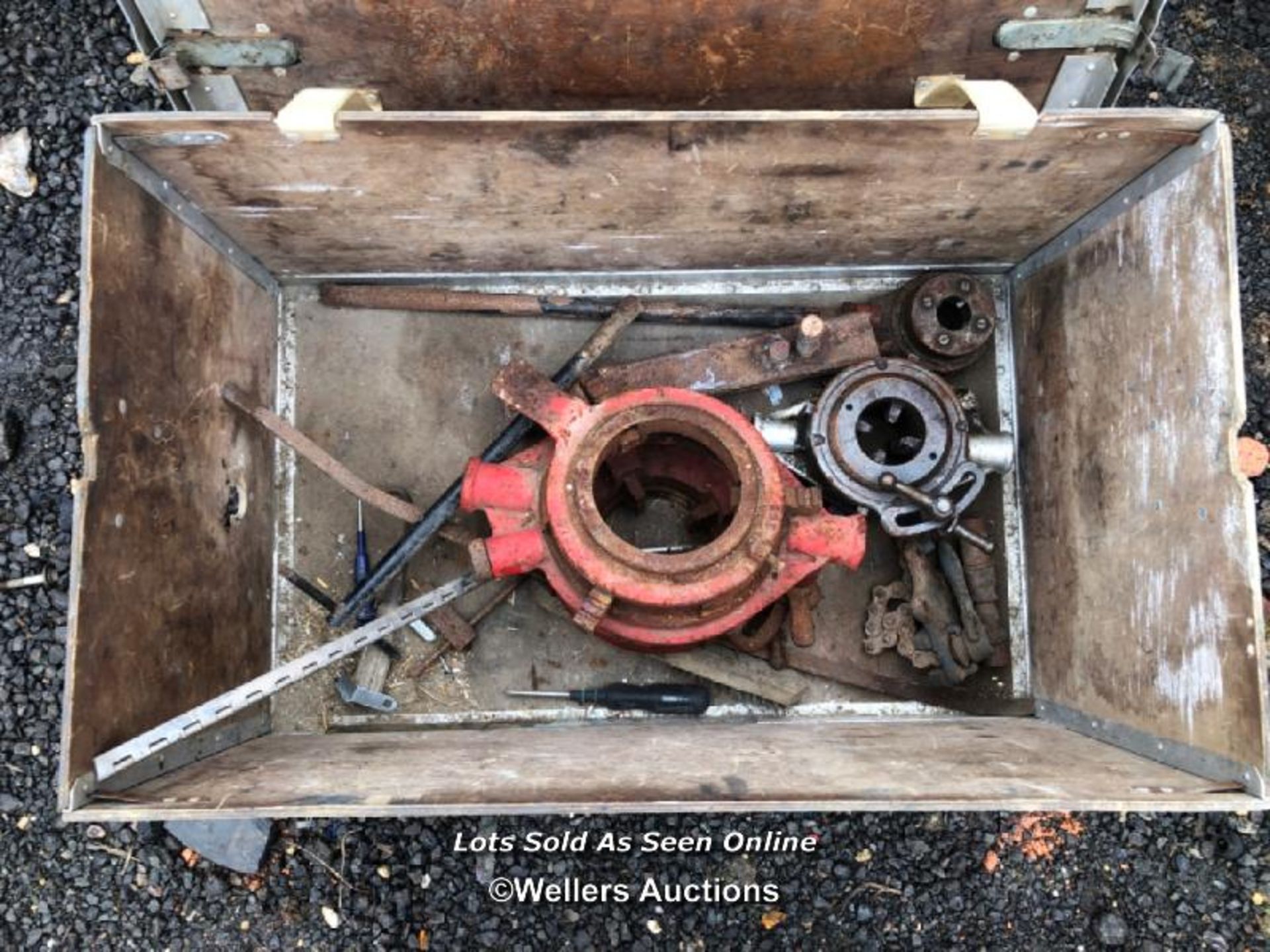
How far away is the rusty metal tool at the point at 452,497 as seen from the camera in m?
2.33

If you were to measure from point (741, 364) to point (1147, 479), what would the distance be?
0.88 meters

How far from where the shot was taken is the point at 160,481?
2033mm

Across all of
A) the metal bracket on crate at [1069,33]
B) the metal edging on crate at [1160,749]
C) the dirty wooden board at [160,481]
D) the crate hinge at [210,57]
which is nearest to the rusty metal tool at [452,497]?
the dirty wooden board at [160,481]

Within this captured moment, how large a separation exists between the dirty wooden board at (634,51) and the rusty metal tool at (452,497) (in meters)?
0.51

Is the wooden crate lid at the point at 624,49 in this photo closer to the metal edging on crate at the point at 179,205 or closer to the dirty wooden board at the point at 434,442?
the metal edging on crate at the point at 179,205

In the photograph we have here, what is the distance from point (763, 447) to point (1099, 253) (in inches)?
32.4

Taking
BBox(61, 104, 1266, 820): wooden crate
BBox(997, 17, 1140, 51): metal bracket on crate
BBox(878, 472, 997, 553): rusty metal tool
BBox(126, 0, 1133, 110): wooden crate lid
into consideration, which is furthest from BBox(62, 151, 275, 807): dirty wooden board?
BBox(997, 17, 1140, 51): metal bracket on crate

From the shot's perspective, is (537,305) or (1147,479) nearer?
(1147,479)

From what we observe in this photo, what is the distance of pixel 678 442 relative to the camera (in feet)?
7.72

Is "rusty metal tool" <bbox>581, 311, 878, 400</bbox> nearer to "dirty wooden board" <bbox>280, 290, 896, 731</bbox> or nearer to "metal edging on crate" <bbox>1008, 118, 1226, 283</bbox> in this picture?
"dirty wooden board" <bbox>280, 290, 896, 731</bbox>

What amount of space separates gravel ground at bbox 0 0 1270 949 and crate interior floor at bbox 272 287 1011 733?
14.1 inches

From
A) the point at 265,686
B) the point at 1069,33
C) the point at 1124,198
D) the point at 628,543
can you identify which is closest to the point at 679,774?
the point at 628,543

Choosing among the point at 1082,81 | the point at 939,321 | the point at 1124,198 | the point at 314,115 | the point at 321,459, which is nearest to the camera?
the point at 314,115

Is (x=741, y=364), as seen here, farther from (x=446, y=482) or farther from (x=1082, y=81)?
(x=1082, y=81)
